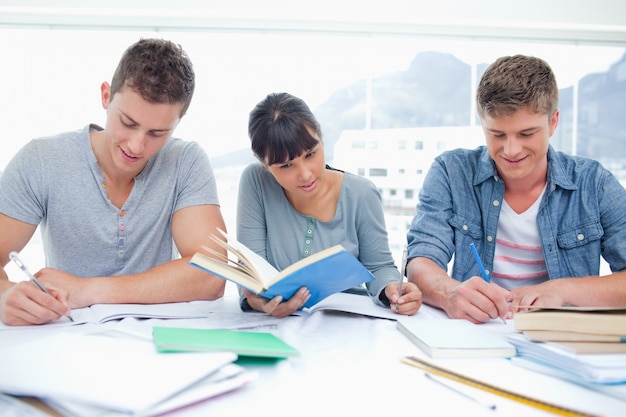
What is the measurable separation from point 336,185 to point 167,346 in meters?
1.00

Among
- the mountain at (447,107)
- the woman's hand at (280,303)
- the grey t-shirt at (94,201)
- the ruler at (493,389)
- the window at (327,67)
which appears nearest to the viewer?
the ruler at (493,389)

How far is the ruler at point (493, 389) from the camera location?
68 centimetres

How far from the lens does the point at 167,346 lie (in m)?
0.77

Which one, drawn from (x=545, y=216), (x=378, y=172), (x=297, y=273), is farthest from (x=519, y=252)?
(x=378, y=172)

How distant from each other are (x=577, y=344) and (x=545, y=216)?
2.46ft

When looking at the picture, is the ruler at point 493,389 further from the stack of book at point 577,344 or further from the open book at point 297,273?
the open book at point 297,273

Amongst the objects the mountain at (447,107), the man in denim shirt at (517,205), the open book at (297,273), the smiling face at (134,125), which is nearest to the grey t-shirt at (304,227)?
the man in denim shirt at (517,205)

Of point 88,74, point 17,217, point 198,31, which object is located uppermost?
point 198,31

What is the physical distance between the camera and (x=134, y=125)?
1383 millimetres

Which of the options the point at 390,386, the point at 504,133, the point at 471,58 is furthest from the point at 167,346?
the point at 471,58

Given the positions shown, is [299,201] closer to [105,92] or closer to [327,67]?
[105,92]

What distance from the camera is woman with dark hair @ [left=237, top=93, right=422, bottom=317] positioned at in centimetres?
148

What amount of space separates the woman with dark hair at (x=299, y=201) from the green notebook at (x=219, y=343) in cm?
65

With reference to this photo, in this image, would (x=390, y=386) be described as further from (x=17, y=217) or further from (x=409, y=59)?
(x=409, y=59)
